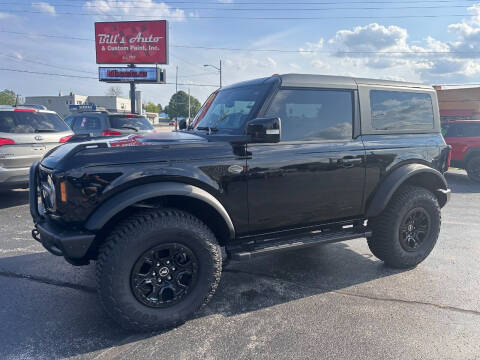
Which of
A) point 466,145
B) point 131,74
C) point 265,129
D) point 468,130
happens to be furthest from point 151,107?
point 265,129

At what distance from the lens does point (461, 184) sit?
32.2 ft

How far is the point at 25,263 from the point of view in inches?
157

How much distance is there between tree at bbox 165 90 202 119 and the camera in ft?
265

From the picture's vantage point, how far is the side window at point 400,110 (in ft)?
12.1

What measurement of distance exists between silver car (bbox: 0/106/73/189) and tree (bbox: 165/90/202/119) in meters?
73.6

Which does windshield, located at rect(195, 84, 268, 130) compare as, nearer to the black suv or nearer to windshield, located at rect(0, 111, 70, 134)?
the black suv

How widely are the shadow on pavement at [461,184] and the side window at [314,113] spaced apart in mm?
6858

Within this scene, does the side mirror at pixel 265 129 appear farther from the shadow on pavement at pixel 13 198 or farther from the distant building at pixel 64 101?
the distant building at pixel 64 101

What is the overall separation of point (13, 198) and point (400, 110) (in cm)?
718

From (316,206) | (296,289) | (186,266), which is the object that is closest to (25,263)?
(186,266)

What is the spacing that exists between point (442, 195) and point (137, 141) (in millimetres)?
3540

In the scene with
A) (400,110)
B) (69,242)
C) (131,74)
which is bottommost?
(69,242)

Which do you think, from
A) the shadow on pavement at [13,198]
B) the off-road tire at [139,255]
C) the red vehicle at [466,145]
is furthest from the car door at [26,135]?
the red vehicle at [466,145]

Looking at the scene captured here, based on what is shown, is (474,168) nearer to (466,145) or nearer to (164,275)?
(466,145)
